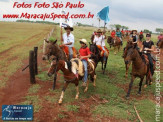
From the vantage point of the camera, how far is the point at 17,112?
5.66 m

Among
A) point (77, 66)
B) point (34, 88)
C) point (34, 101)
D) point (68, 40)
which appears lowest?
point (34, 101)

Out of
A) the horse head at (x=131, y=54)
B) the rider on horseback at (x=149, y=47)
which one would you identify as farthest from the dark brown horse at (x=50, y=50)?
the rider on horseback at (x=149, y=47)

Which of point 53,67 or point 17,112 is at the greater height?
point 53,67

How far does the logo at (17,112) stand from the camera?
5.34 meters

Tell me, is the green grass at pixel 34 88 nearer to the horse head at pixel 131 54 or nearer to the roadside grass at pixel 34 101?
the roadside grass at pixel 34 101

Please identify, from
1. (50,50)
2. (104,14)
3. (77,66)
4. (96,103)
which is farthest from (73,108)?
(104,14)

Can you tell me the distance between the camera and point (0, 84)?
8156mm

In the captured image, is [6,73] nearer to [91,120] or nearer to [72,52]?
[72,52]

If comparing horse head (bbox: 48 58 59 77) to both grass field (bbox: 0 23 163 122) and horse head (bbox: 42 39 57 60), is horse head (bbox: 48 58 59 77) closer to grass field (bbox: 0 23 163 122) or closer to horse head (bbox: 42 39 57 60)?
horse head (bbox: 42 39 57 60)

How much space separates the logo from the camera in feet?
17.5

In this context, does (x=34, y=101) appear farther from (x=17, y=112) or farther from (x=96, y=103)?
(x=96, y=103)

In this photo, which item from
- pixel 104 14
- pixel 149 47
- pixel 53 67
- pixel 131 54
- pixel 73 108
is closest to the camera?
pixel 53 67

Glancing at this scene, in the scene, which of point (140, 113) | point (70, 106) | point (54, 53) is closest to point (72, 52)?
point (54, 53)

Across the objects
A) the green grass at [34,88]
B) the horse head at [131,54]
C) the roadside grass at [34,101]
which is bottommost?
the roadside grass at [34,101]
